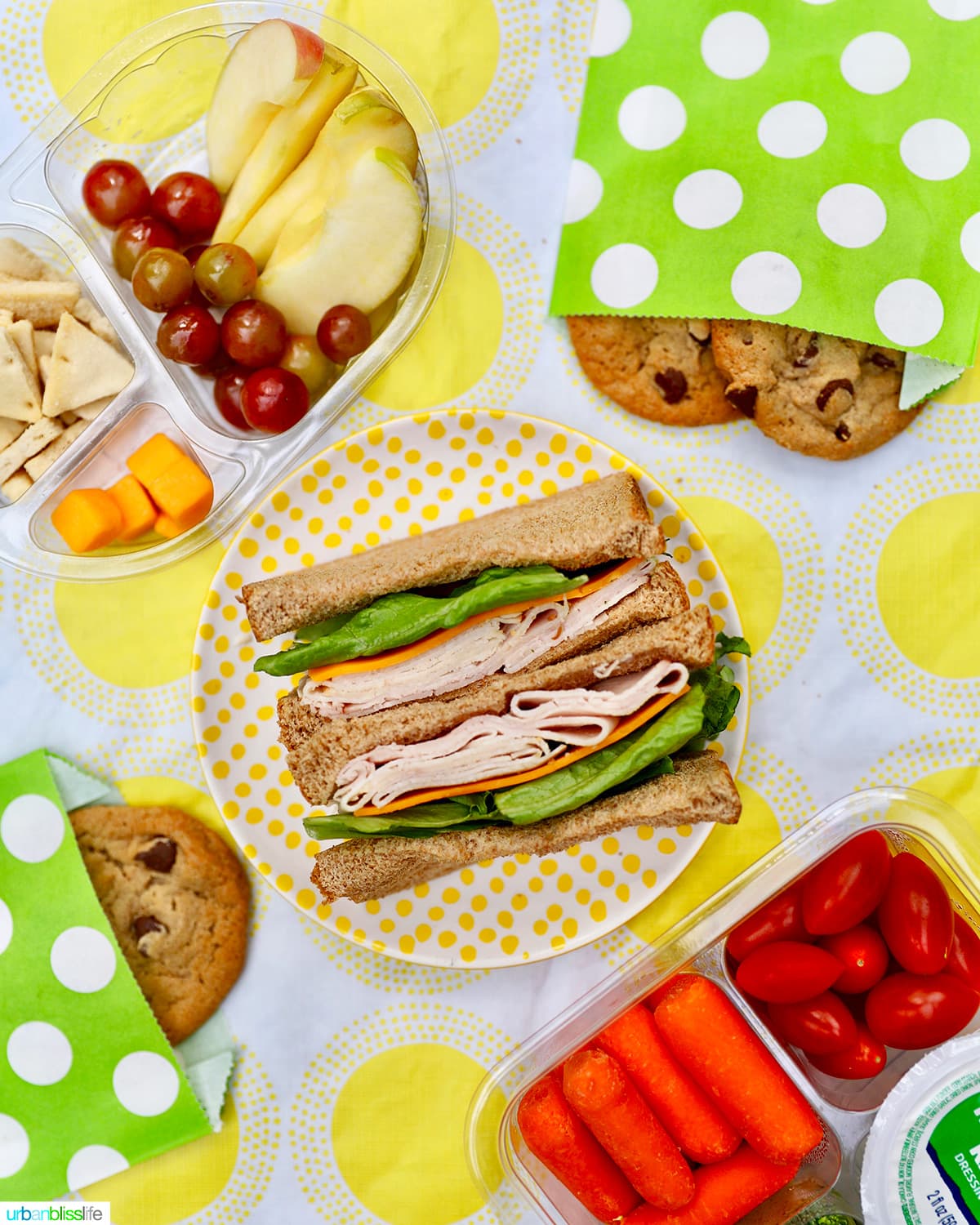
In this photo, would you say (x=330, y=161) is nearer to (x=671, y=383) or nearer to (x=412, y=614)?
(x=671, y=383)

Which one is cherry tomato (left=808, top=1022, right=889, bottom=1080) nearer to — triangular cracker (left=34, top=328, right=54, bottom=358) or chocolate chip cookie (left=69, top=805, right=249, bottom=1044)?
chocolate chip cookie (left=69, top=805, right=249, bottom=1044)

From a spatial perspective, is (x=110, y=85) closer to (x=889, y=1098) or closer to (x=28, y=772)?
(x=28, y=772)

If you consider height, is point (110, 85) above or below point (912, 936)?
above

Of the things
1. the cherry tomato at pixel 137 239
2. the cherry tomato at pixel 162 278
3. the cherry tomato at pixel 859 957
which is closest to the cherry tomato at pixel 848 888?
the cherry tomato at pixel 859 957

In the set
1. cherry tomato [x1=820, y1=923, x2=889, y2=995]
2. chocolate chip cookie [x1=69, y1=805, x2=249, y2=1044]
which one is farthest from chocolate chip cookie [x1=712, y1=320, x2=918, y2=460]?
chocolate chip cookie [x1=69, y1=805, x2=249, y2=1044]

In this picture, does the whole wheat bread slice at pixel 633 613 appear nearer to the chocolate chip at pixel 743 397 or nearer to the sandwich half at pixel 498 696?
the sandwich half at pixel 498 696

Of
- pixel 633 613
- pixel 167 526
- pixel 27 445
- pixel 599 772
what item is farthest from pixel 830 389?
pixel 27 445

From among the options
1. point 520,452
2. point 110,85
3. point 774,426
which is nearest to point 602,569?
point 520,452
